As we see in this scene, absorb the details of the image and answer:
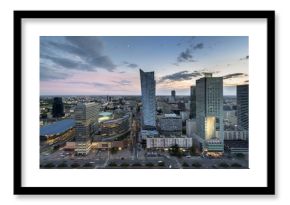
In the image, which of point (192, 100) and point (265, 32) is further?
point (192, 100)

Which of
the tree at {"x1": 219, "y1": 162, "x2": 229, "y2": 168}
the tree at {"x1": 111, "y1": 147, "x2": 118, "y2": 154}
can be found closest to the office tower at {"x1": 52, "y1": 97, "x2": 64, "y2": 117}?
the tree at {"x1": 111, "y1": 147, "x2": 118, "y2": 154}

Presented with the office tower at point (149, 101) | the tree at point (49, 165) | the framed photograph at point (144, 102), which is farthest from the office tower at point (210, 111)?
the tree at point (49, 165)

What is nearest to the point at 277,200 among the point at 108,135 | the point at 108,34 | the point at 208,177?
the point at 208,177

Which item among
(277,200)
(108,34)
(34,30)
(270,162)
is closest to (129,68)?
(108,34)

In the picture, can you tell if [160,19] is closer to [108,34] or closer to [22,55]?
[108,34]
